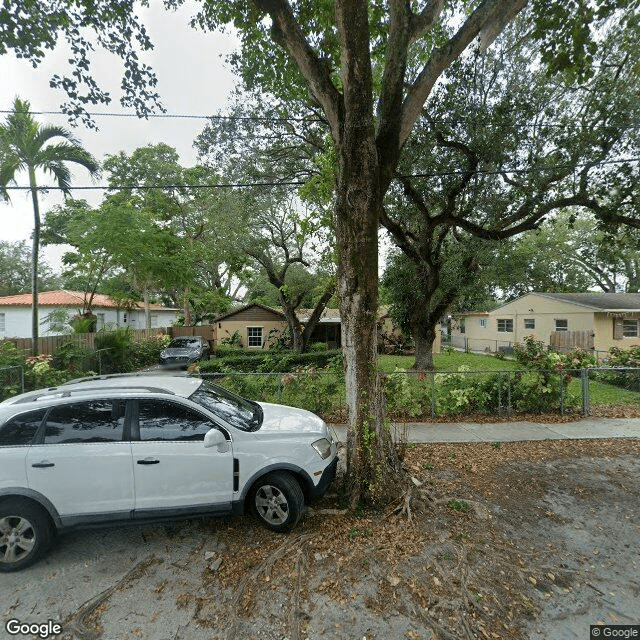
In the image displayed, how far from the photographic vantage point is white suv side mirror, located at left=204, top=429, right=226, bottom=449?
3.40 meters

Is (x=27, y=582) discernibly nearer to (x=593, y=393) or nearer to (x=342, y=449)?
(x=342, y=449)

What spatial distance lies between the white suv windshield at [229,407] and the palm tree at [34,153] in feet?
32.1

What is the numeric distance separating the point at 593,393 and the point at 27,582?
1370 centimetres

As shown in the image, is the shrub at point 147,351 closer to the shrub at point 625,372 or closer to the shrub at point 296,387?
the shrub at point 296,387

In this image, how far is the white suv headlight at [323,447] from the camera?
12.7ft

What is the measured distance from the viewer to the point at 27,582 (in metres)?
3.08

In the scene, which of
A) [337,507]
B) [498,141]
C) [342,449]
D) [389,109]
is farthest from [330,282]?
[337,507]

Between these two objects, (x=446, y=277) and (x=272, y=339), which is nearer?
(x=446, y=277)

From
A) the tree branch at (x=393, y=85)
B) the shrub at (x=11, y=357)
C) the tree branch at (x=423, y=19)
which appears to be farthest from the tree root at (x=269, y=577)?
the shrub at (x=11, y=357)

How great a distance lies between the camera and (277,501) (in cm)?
374

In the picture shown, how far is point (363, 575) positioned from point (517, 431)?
5307 millimetres

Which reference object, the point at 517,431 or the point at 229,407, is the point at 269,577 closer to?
the point at 229,407

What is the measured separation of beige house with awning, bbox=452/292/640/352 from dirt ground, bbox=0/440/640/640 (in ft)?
46.6

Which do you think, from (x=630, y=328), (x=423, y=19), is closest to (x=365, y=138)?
(x=423, y=19)
